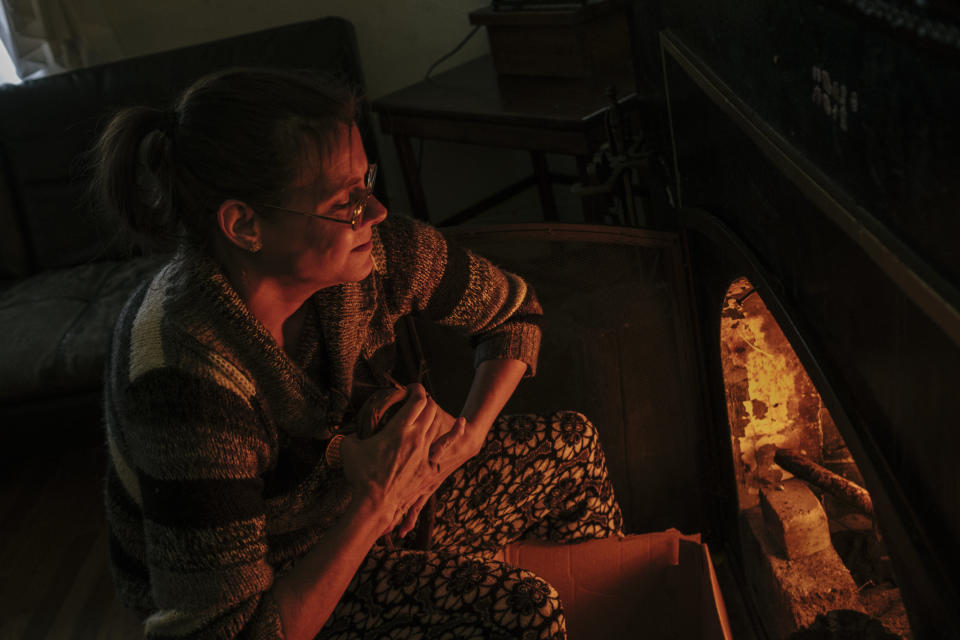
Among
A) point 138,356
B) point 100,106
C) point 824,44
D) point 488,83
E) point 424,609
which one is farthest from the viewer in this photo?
point 100,106

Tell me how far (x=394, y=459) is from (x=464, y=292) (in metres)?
0.34

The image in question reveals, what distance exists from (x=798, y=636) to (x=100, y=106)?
91.4 inches

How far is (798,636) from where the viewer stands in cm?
115

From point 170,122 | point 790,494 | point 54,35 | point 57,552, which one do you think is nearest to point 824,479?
point 790,494

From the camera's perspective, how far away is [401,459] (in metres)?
1.21

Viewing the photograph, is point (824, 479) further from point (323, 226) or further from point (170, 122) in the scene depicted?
point (170, 122)

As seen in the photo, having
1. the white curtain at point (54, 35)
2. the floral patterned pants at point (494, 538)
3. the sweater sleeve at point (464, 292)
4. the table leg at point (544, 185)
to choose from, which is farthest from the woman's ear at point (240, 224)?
the white curtain at point (54, 35)

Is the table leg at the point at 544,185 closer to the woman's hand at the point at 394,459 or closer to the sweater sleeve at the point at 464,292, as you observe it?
the sweater sleeve at the point at 464,292

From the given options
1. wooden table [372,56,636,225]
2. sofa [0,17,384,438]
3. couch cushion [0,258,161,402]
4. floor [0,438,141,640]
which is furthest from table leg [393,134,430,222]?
floor [0,438,141,640]

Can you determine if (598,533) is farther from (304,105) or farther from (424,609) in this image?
(304,105)

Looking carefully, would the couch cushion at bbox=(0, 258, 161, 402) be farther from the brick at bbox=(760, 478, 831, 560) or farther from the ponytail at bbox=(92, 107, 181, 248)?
the brick at bbox=(760, 478, 831, 560)

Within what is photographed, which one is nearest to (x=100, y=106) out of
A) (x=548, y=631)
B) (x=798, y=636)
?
(x=548, y=631)

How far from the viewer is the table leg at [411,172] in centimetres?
256

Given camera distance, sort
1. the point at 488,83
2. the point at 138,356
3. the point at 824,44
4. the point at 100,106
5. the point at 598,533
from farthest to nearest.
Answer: the point at 100,106 → the point at 488,83 → the point at 598,533 → the point at 138,356 → the point at 824,44
